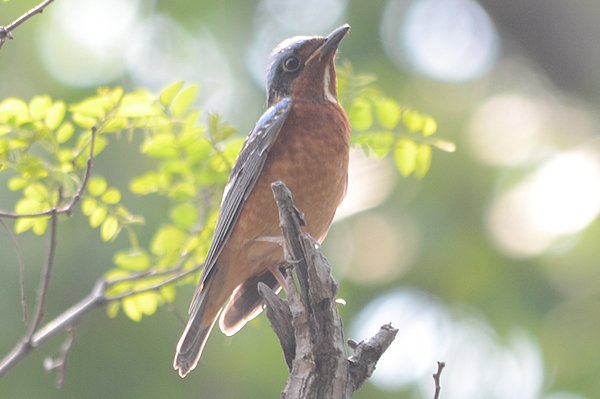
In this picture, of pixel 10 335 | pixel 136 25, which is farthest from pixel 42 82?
pixel 10 335

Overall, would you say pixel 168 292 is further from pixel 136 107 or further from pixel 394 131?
pixel 394 131

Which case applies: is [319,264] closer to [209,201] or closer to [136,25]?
[209,201]

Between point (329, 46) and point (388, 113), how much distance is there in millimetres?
752

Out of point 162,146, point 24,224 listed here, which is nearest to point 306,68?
point 162,146

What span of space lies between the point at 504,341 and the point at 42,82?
14.1ft

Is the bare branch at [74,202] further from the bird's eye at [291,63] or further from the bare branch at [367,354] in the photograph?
the bird's eye at [291,63]

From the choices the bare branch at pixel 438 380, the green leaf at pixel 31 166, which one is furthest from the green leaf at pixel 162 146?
the bare branch at pixel 438 380

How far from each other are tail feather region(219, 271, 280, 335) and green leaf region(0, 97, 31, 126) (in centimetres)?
161

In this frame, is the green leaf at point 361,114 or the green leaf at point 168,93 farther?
the green leaf at point 361,114

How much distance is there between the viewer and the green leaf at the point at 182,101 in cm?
542

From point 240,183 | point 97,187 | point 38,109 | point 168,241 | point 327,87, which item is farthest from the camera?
point 327,87

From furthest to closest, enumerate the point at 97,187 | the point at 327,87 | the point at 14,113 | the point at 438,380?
the point at 327,87 → the point at 97,187 → the point at 14,113 → the point at 438,380

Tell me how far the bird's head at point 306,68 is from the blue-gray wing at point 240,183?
0.45m

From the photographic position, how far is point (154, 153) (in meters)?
5.56
